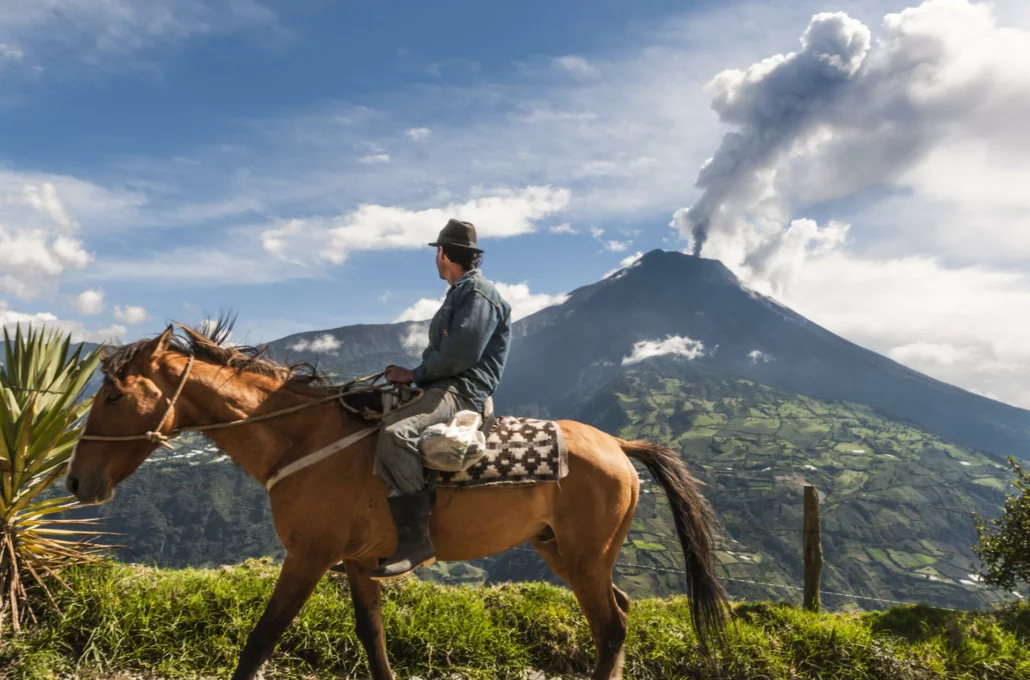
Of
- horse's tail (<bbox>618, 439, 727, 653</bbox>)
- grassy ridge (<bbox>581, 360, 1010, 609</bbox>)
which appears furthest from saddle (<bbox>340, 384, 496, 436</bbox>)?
grassy ridge (<bbox>581, 360, 1010, 609</bbox>)

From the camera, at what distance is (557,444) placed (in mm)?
4434

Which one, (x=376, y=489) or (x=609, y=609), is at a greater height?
(x=376, y=489)

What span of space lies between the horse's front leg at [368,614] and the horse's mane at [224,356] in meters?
1.35

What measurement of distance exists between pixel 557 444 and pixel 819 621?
386 cm

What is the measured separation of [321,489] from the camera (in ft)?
12.6

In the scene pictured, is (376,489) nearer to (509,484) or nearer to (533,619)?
(509,484)

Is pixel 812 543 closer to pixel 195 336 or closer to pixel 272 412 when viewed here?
pixel 272 412

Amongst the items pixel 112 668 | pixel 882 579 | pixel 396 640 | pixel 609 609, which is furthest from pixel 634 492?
pixel 882 579

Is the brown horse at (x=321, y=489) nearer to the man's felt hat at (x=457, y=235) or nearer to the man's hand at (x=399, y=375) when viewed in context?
the man's hand at (x=399, y=375)

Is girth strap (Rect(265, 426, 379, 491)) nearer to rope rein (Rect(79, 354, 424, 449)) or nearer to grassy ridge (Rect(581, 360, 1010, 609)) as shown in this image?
rope rein (Rect(79, 354, 424, 449))

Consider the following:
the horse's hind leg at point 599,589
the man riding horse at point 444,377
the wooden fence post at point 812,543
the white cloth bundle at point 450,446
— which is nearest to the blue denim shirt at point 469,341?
the man riding horse at point 444,377

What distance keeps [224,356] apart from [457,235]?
Result: 1786mm

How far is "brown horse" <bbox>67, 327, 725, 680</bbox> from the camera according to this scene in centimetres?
360

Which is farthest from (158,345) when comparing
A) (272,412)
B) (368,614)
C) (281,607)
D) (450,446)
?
(368,614)
